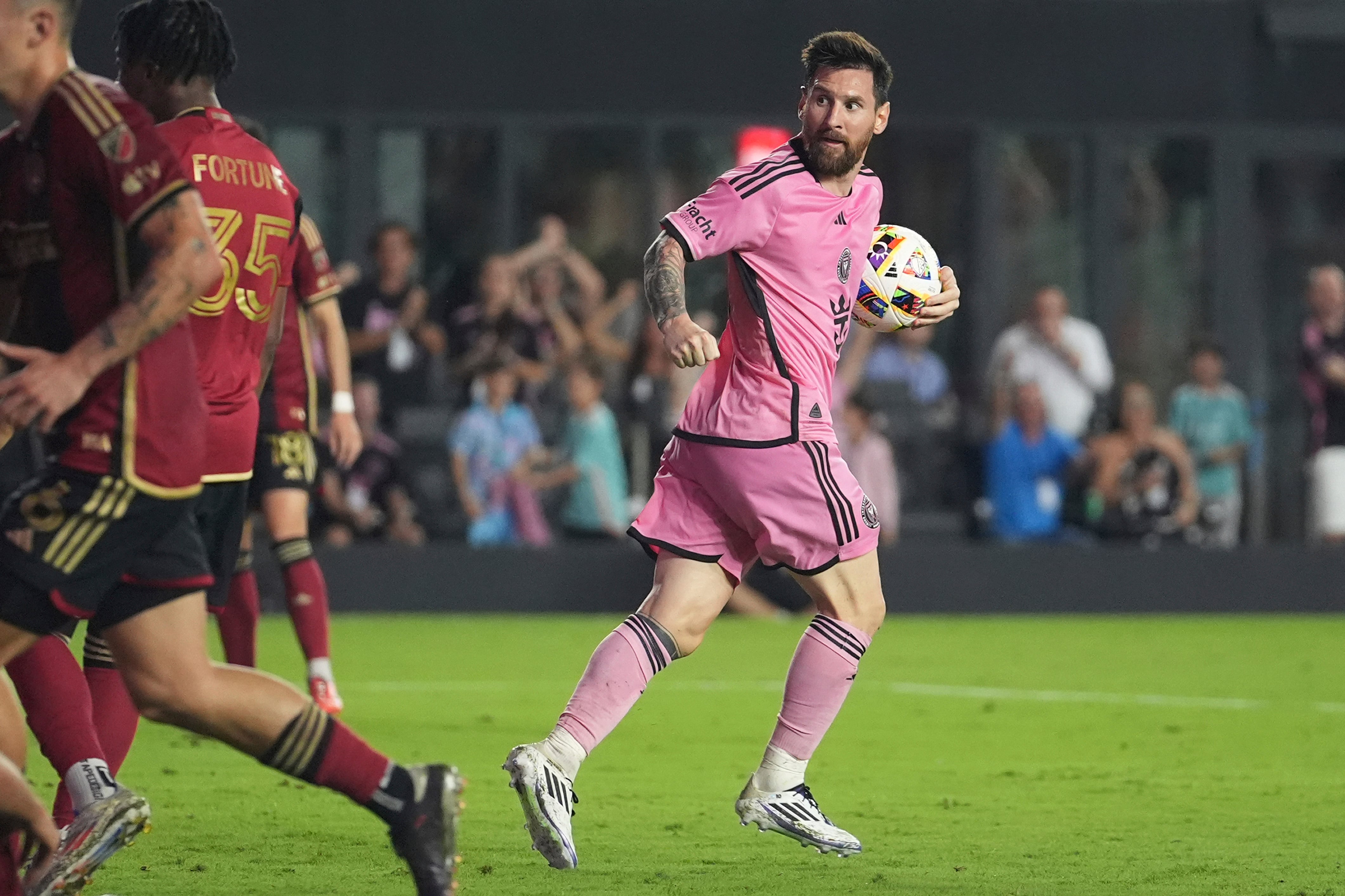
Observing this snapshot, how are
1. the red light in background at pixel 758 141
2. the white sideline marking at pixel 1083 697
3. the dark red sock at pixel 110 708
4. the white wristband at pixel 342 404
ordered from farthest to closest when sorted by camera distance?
the red light in background at pixel 758 141 < the white sideline marking at pixel 1083 697 < the white wristband at pixel 342 404 < the dark red sock at pixel 110 708

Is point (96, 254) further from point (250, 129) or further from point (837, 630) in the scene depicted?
point (250, 129)

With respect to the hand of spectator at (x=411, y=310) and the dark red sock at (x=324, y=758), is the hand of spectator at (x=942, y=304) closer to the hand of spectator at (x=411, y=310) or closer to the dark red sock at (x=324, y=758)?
the dark red sock at (x=324, y=758)

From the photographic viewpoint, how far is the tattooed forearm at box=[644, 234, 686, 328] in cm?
578

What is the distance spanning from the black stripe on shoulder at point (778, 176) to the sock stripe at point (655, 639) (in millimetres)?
1158

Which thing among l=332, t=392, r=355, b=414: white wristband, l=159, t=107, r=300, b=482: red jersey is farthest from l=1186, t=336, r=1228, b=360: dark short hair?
l=159, t=107, r=300, b=482: red jersey

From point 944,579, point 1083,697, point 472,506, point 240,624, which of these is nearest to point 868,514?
point 240,624

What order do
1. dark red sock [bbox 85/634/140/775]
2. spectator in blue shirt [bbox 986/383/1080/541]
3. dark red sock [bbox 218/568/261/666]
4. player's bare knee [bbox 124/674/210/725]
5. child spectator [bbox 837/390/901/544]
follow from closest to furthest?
player's bare knee [bbox 124/674/210/725] < dark red sock [bbox 85/634/140/775] < dark red sock [bbox 218/568/261/666] < child spectator [bbox 837/390/901/544] < spectator in blue shirt [bbox 986/383/1080/541]

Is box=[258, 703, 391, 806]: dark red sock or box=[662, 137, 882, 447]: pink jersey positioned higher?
box=[662, 137, 882, 447]: pink jersey

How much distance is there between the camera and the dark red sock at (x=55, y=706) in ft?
17.7

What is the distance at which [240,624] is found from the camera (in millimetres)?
7984

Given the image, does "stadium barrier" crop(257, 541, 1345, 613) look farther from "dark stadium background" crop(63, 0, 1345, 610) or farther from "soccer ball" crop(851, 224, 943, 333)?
"soccer ball" crop(851, 224, 943, 333)

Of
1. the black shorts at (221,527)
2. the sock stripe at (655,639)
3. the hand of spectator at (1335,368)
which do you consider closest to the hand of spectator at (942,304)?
the sock stripe at (655,639)

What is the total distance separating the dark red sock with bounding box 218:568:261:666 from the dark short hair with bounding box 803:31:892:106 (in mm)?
3012

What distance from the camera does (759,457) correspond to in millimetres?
5996
